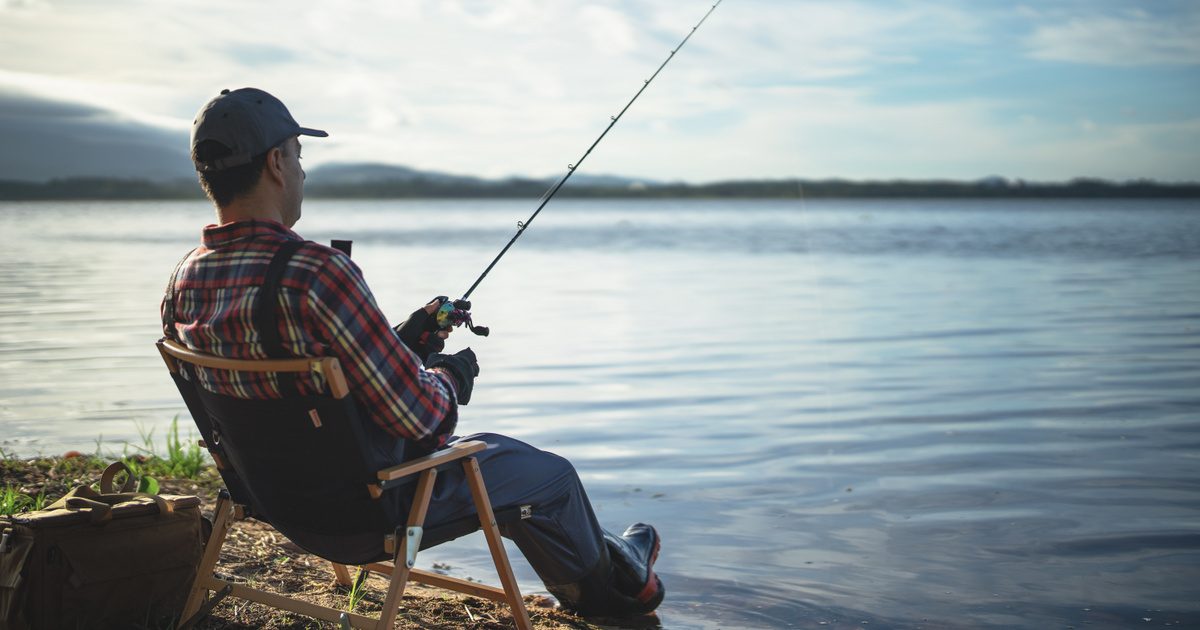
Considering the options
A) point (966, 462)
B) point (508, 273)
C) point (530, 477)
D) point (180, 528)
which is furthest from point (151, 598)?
point (508, 273)

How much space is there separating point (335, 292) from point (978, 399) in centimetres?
707

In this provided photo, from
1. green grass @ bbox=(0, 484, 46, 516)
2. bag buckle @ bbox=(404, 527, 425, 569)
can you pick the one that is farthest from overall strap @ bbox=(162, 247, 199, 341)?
green grass @ bbox=(0, 484, 46, 516)

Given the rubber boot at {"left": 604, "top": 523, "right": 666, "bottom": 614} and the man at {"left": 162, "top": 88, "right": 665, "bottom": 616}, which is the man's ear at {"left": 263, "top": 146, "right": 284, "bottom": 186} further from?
the rubber boot at {"left": 604, "top": 523, "right": 666, "bottom": 614}

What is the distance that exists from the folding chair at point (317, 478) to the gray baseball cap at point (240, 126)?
1.69 feet

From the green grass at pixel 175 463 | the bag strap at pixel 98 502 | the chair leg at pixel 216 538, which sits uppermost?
the bag strap at pixel 98 502

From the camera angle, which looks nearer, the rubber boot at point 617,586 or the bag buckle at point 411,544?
the bag buckle at point 411,544

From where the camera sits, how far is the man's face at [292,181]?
300cm

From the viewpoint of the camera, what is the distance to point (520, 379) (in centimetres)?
1015

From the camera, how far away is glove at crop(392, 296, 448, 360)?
331 cm

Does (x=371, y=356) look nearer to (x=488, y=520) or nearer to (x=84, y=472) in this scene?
(x=488, y=520)

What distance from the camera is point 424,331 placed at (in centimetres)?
335

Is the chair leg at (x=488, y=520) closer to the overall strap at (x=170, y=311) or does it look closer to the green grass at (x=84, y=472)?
the overall strap at (x=170, y=311)

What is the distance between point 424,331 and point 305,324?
1.91ft

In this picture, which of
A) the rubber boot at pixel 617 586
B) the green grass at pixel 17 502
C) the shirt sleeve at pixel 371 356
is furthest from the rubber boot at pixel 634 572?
the green grass at pixel 17 502
